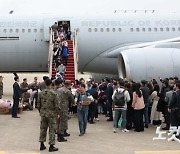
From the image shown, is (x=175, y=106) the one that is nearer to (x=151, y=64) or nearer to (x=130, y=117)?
(x=130, y=117)

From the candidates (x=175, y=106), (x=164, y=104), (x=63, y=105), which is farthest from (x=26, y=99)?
(x=175, y=106)

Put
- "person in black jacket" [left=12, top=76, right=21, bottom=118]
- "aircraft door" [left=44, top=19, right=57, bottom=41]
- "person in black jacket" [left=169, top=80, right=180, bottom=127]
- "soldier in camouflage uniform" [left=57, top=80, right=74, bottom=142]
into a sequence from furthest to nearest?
"aircraft door" [left=44, top=19, right=57, bottom=41]
"person in black jacket" [left=12, top=76, right=21, bottom=118]
"person in black jacket" [left=169, top=80, right=180, bottom=127]
"soldier in camouflage uniform" [left=57, top=80, right=74, bottom=142]

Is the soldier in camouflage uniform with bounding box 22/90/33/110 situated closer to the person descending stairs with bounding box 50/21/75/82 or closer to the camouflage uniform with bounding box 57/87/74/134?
the person descending stairs with bounding box 50/21/75/82

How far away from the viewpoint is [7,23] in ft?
63.9

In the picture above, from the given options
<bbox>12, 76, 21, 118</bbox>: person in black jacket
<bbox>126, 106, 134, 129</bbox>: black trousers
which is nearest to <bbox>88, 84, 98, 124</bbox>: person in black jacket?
<bbox>126, 106, 134, 129</bbox>: black trousers

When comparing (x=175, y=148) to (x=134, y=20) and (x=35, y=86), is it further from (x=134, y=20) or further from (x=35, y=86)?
(x=134, y=20)

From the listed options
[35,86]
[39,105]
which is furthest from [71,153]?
[35,86]

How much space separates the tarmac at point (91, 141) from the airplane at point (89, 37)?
739cm

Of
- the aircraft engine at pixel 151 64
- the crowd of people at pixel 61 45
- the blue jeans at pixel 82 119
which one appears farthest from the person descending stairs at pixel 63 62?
the blue jeans at pixel 82 119

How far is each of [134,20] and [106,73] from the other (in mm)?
3081

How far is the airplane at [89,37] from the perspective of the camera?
19391 millimetres

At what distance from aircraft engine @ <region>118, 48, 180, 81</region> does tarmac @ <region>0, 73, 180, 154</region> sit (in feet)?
10.6

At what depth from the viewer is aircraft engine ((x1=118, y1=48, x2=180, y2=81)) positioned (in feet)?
48.9

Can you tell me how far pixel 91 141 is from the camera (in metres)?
9.98
